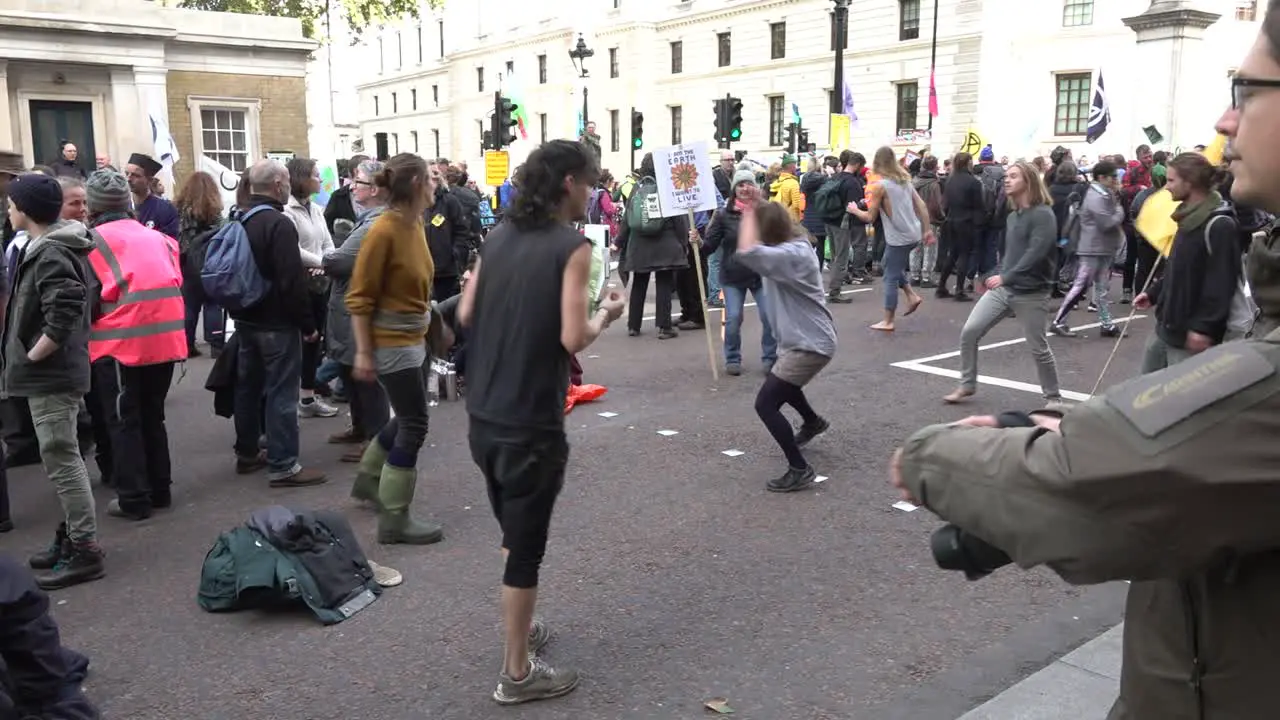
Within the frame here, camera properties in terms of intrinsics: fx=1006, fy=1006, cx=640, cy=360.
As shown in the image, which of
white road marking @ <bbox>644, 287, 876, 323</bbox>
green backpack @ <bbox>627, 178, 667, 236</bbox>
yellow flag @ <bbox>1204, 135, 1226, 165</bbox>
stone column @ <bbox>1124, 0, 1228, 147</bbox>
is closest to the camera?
yellow flag @ <bbox>1204, 135, 1226, 165</bbox>

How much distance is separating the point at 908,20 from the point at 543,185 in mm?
42907

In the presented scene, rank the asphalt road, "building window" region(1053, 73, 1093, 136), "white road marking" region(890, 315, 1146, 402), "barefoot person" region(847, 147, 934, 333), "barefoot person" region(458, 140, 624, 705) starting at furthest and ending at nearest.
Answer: "building window" region(1053, 73, 1093, 136), "barefoot person" region(847, 147, 934, 333), "white road marking" region(890, 315, 1146, 402), the asphalt road, "barefoot person" region(458, 140, 624, 705)

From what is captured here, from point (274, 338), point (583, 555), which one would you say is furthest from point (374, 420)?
point (583, 555)

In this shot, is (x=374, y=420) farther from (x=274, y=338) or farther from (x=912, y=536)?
(x=912, y=536)

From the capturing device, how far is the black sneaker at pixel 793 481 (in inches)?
235

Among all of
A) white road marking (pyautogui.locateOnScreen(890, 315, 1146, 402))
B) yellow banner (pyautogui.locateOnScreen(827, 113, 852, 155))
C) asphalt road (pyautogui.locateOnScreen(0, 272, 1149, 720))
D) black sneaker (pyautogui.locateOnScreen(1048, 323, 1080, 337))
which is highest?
yellow banner (pyautogui.locateOnScreen(827, 113, 852, 155))

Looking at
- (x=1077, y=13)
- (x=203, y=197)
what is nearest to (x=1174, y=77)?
(x=1077, y=13)

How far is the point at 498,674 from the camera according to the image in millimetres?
3834

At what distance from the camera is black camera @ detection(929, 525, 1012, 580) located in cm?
138

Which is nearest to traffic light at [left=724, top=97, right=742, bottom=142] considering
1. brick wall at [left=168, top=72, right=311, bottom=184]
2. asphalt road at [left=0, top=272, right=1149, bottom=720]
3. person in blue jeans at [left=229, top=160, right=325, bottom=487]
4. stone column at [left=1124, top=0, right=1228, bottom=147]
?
brick wall at [left=168, top=72, right=311, bottom=184]

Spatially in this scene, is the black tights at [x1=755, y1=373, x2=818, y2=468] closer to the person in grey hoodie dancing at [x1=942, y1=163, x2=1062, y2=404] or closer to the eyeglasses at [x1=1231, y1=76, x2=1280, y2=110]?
the person in grey hoodie dancing at [x1=942, y1=163, x2=1062, y2=404]

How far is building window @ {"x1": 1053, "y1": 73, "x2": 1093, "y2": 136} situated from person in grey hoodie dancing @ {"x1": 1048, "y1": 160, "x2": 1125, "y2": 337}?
88.0 ft

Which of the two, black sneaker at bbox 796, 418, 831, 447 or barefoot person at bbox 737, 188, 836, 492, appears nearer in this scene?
barefoot person at bbox 737, 188, 836, 492

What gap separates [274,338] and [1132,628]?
562cm
